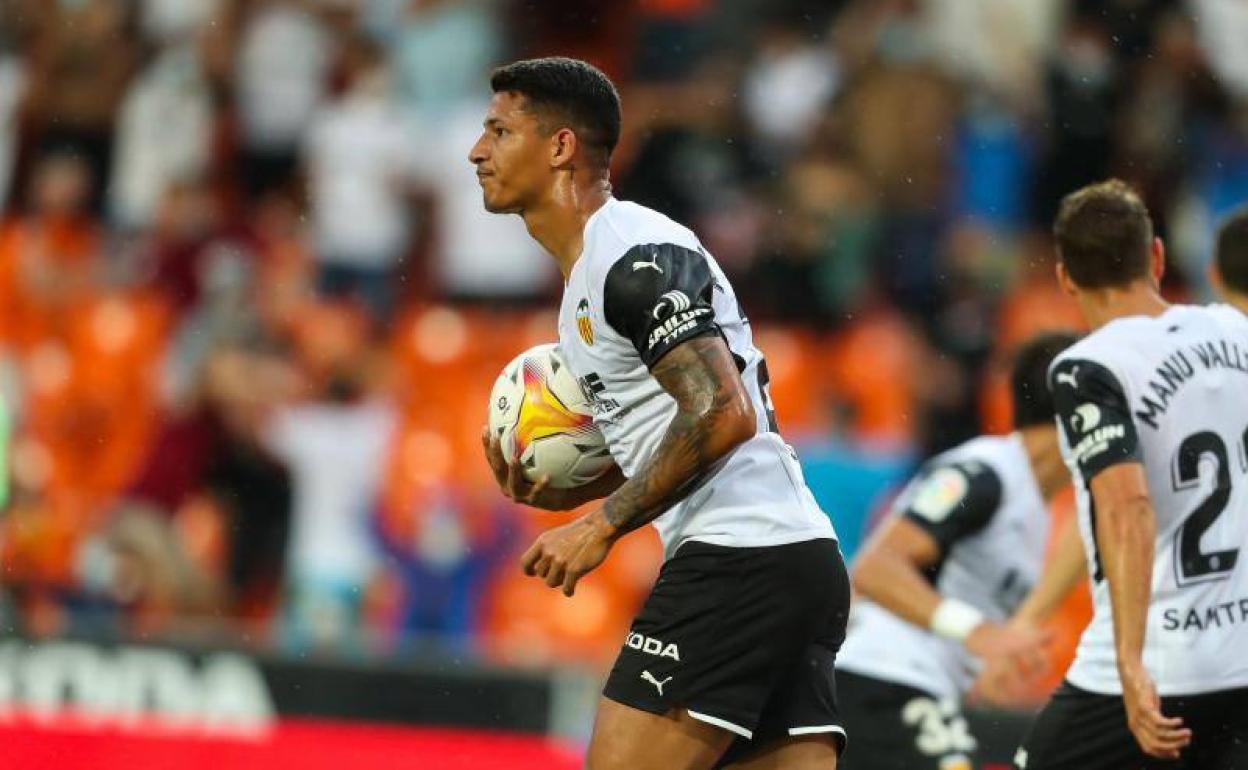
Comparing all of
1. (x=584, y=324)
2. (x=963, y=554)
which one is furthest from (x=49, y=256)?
(x=584, y=324)

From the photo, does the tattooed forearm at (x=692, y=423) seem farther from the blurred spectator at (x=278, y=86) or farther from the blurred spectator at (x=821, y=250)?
the blurred spectator at (x=278, y=86)

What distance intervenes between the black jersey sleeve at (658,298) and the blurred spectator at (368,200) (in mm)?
7760

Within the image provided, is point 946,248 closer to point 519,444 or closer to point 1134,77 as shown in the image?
point 1134,77

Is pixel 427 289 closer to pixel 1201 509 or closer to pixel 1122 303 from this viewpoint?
pixel 1122 303

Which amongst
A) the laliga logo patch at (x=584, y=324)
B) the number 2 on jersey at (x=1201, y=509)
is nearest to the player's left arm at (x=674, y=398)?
the laliga logo patch at (x=584, y=324)

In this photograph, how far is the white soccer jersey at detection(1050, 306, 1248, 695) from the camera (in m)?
5.35

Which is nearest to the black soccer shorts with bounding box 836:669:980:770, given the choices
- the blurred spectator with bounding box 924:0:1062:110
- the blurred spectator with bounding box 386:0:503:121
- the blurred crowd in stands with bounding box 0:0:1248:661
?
the blurred crowd in stands with bounding box 0:0:1248:661

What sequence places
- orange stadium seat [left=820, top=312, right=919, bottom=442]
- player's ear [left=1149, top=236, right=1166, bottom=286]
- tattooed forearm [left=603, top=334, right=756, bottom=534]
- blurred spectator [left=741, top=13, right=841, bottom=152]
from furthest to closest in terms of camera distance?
1. blurred spectator [left=741, top=13, right=841, bottom=152]
2. orange stadium seat [left=820, top=312, right=919, bottom=442]
3. player's ear [left=1149, top=236, right=1166, bottom=286]
4. tattooed forearm [left=603, top=334, right=756, bottom=534]

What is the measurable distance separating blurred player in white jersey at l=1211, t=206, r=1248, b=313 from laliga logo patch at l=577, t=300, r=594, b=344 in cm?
187

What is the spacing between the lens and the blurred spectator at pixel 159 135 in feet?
44.7

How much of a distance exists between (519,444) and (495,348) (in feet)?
21.6

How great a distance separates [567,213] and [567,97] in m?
0.28

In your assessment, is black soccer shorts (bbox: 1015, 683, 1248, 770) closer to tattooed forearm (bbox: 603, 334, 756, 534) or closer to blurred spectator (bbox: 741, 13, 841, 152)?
tattooed forearm (bbox: 603, 334, 756, 534)

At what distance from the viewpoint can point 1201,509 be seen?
5383 mm
